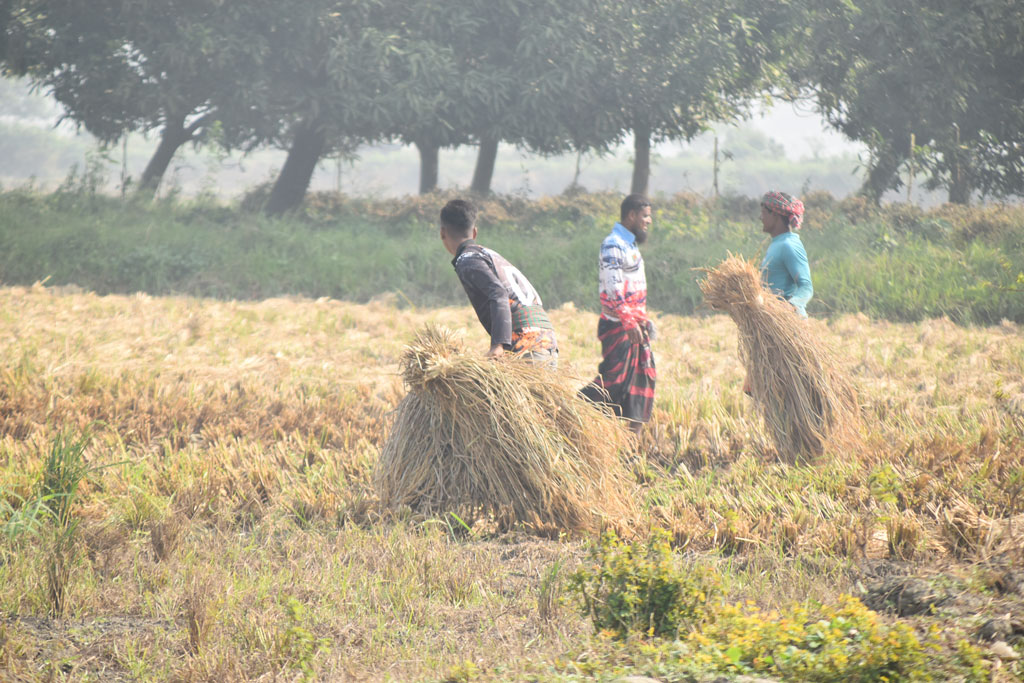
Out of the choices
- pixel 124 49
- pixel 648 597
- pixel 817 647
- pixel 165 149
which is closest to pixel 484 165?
pixel 165 149

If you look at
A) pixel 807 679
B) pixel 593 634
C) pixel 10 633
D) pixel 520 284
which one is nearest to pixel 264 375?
pixel 520 284

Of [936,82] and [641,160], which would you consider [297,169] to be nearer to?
[641,160]

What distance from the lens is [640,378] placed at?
5.84m

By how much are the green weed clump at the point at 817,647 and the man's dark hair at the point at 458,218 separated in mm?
2601

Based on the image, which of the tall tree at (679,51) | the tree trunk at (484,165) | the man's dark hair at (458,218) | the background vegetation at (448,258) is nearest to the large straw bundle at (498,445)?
the man's dark hair at (458,218)

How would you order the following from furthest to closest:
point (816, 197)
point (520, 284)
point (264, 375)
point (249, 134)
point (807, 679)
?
point (249, 134) → point (816, 197) → point (264, 375) → point (520, 284) → point (807, 679)

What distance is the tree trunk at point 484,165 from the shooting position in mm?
21078

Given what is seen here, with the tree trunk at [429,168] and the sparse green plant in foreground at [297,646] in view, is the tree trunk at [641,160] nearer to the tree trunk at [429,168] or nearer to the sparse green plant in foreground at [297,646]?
the tree trunk at [429,168]

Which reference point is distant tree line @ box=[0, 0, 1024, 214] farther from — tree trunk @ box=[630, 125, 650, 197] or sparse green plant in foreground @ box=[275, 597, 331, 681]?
sparse green plant in foreground @ box=[275, 597, 331, 681]

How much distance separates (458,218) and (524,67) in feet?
46.8

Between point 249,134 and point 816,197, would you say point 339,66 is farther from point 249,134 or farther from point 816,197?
point 816,197

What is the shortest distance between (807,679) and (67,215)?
16.5 meters

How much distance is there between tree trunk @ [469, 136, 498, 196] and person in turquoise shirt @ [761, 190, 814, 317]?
601 inches

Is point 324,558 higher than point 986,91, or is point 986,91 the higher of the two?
point 986,91
